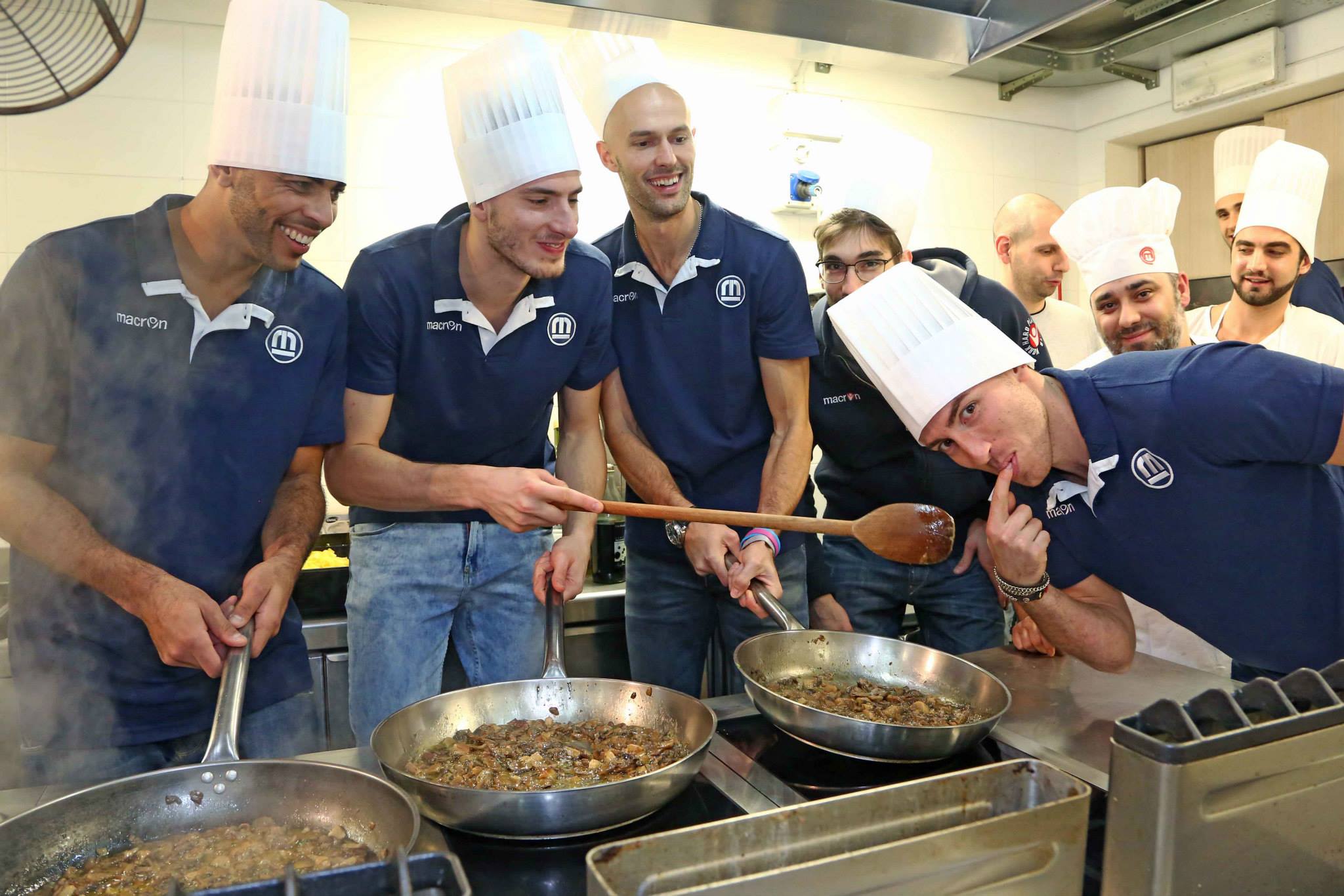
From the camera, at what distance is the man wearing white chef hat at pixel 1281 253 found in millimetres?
3131

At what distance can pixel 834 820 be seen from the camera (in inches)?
31.6

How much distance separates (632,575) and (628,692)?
3.07 feet

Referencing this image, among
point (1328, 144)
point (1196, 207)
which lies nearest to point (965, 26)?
point (1328, 144)

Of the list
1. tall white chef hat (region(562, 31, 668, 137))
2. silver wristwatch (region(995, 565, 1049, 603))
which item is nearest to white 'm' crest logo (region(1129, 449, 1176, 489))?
silver wristwatch (region(995, 565, 1049, 603))

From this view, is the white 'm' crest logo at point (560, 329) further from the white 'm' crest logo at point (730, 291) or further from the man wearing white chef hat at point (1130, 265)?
the man wearing white chef hat at point (1130, 265)

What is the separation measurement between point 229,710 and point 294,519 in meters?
0.55

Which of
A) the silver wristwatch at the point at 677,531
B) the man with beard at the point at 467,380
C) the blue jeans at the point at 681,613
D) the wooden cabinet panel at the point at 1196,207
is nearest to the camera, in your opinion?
the man with beard at the point at 467,380

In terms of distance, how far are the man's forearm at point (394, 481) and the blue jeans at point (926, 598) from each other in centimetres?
108

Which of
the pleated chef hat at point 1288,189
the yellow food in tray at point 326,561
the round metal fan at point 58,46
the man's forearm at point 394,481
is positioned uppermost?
the pleated chef hat at point 1288,189

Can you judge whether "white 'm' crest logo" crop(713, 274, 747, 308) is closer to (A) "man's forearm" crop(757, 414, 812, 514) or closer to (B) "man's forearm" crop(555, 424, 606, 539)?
(A) "man's forearm" crop(757, 414, 812, 514)

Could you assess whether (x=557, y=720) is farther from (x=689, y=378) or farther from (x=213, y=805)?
(x=689, y=378)

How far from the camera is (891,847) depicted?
726 mm

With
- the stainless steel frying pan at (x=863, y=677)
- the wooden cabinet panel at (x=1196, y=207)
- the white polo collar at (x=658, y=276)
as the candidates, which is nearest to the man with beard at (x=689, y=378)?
the white polo collar at (x=658, y=276)

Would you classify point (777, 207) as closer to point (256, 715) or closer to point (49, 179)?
point (49, 179)
